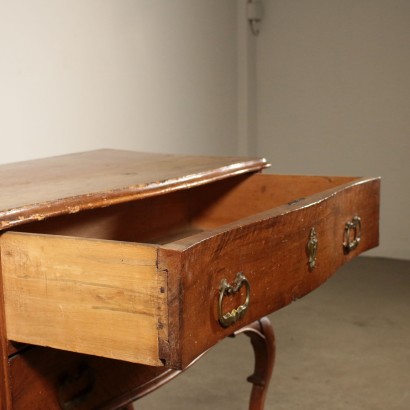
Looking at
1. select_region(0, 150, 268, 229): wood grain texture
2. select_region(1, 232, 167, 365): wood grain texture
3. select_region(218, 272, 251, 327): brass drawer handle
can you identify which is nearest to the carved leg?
select_region(0, 150, 268, 229): wood grain texture

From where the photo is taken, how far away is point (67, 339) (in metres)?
1.21

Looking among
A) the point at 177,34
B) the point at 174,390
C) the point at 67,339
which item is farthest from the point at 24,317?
the point at 177,34

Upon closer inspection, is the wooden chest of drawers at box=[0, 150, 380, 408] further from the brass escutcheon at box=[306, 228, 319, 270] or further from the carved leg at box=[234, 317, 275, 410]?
the carved leg at box=[234, 317, 275, 410]

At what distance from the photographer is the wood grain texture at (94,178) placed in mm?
1331

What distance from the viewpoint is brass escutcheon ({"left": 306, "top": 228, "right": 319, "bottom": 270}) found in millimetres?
1554

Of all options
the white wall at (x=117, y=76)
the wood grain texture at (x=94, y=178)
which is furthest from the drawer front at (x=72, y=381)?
the white wall at (x=117, y=76)

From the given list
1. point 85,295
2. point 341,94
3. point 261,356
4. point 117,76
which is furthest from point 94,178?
point 341,94

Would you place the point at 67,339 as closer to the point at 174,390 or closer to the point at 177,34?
the point at 174,390

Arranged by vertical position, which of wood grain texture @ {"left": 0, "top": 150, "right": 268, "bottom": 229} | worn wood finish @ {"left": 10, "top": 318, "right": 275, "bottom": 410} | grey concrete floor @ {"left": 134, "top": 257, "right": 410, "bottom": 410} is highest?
wood grain texture @ {"left": 0, "top": 150, "right": 268, "bottom": 229}

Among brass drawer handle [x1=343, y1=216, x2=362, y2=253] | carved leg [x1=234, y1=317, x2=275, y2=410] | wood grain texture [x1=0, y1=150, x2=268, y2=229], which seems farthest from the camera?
carved leg [x1=234, y1=317, x2=275, y2=410]

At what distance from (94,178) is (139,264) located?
588mm

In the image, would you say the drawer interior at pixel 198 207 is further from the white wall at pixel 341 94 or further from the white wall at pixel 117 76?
the white wall at pixel 341 94

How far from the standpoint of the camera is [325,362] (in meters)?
3.09

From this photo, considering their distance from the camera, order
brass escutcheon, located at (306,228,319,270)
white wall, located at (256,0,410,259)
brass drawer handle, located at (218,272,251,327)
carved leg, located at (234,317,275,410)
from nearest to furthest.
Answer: brass drawer handle, located at (218,272,251,327) < brass escutcheon, located at (306,228,319,270) < carved leg, located at (234,317,275,410) < white wall, located at (256,0,410,259)
